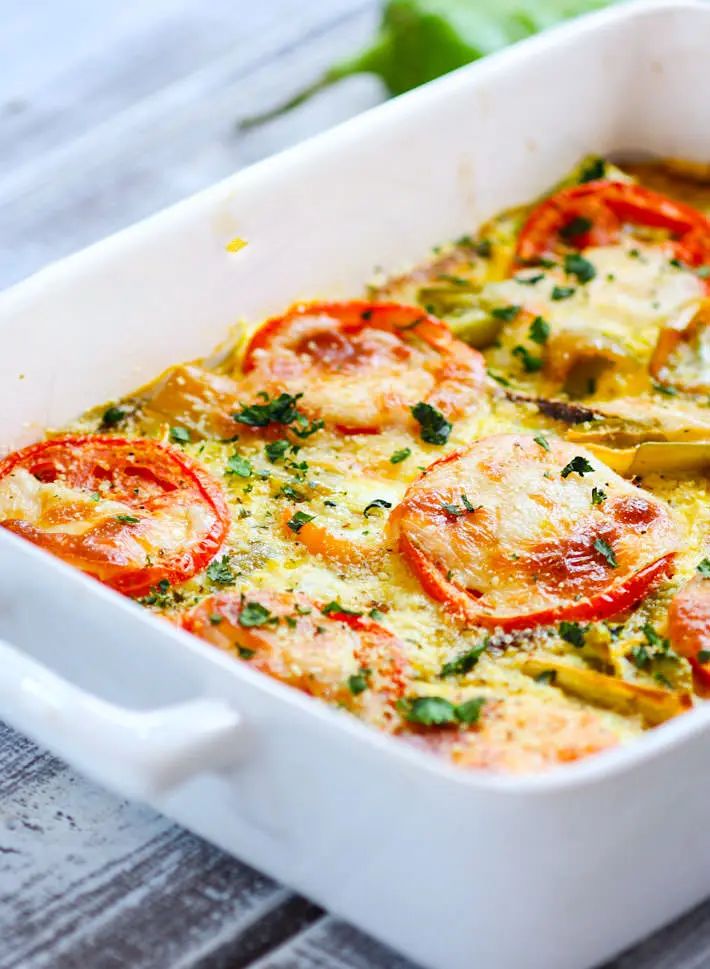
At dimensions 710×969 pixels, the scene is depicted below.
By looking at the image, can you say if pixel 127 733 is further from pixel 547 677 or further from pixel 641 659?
pixel 641 659

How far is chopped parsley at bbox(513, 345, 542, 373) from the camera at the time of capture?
324cm

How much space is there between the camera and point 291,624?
237 cm

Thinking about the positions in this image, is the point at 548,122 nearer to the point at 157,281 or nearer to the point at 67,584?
the point at 157,281

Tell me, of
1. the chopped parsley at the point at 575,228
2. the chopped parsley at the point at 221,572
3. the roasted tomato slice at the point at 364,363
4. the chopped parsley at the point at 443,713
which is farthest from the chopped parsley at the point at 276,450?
the chopped parsley at the point at 575,228

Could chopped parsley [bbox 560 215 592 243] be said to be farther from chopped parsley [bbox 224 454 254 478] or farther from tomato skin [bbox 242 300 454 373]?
chopped parsley [bbox 224 454 254 478]

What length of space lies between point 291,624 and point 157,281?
984 mm

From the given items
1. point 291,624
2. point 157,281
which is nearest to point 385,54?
point 157,281

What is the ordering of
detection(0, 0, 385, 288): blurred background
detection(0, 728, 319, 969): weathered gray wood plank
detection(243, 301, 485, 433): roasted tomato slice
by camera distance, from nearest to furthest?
detection(0, 728, 319, 969): weathered gray wood plank → detection(243, 301, 485, 433): roasted tomato slice → detection(0, 0, 385, 288): blurred background

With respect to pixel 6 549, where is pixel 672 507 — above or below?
below

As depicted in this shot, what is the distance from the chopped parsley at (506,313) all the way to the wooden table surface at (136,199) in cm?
118

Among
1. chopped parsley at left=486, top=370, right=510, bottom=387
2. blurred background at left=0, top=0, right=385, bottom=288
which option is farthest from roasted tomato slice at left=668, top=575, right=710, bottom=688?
blurred background at left=0, top=0, right=385, bottom=288

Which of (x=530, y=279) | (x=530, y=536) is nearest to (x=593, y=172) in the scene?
(x=530, y=279)

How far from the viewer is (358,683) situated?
2.29 metres

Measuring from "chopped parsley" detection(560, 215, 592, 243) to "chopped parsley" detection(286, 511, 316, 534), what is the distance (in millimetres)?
1238
